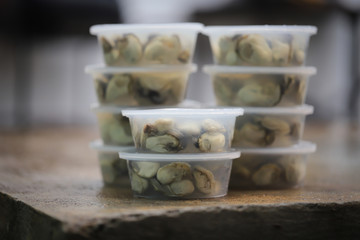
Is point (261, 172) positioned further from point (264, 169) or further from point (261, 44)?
point (261, 44)

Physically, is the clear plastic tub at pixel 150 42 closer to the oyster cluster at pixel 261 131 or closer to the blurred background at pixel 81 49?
the oyster cluster at pixel 261 131

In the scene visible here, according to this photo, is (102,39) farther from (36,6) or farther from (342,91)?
(342,91)

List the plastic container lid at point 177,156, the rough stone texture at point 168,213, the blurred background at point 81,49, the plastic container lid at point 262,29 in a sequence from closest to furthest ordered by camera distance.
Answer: the rough stone texture at point 168,213 → the plastic container lid at point 177,156 → the plastic container lid at point 262,29 → the blurred background at point 81,49

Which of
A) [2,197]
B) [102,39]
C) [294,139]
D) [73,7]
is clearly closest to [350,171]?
[294,139]

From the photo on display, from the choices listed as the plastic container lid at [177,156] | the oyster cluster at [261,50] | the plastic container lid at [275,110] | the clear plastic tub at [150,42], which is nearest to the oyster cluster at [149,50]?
the clear plastic tub at [150,42]

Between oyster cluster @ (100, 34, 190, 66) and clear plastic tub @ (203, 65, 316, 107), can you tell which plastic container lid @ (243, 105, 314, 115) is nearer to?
clear plastic tub @ (203, 65, 316, 107)

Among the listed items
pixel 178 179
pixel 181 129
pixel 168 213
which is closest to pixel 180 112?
pixel 181 129

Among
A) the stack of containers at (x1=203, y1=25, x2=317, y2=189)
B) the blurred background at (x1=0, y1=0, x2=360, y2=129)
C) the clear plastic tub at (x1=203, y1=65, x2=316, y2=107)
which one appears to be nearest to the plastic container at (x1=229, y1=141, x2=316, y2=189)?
the stack of containers at (x1=203, y1=25, x2=317, y2=189)
